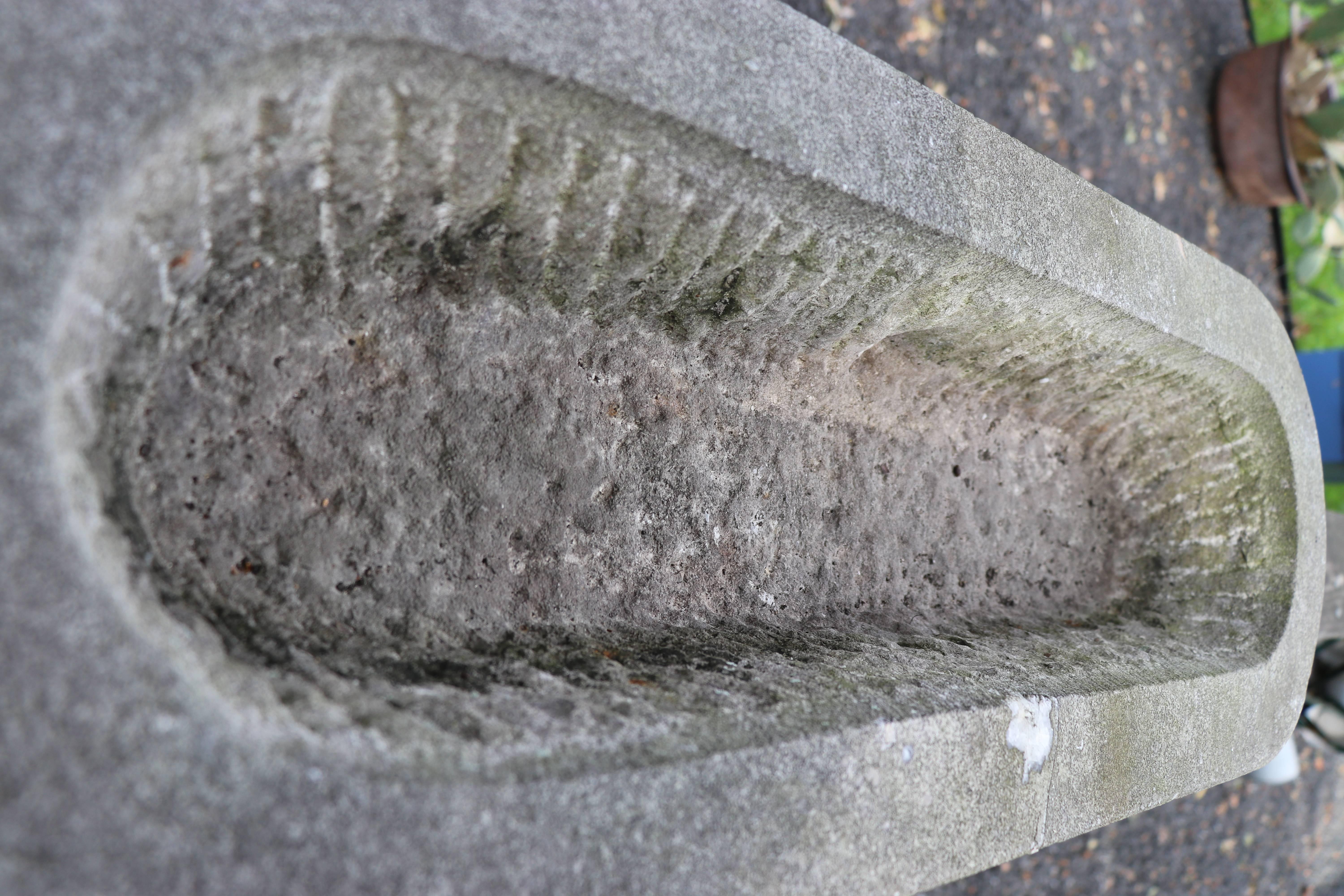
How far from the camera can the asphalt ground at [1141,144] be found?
316 cm

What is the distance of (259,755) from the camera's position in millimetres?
985

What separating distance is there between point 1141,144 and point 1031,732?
304 centimetres

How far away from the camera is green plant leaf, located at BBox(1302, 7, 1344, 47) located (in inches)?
137

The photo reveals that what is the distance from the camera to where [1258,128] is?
3.87 metres

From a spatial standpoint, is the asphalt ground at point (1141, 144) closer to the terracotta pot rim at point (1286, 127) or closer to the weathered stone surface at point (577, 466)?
the terracotta pot rim at point (1286, 127)

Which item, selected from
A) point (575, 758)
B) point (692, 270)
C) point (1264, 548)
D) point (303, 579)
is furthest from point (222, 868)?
point (1264, 548)

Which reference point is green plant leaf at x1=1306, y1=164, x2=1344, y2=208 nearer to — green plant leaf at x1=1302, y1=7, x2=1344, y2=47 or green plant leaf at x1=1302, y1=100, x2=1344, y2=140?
green plant leaf at x1=1302, y1=100, x2=1344, y2=140

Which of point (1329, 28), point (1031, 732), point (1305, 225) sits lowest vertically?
point (1031, 732)

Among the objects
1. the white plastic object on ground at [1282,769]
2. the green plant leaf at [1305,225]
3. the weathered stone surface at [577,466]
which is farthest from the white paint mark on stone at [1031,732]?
the green plant leaf at [1305,225]

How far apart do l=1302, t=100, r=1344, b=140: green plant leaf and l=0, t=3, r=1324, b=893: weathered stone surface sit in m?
1.80

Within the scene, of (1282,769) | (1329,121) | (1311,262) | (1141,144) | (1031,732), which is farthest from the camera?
(1311,262)

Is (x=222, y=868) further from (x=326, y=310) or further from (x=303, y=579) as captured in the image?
(x=326, y=310)

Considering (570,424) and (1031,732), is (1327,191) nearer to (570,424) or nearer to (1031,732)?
(1031,732)

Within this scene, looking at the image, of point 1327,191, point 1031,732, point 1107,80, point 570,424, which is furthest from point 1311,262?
point 570,424
